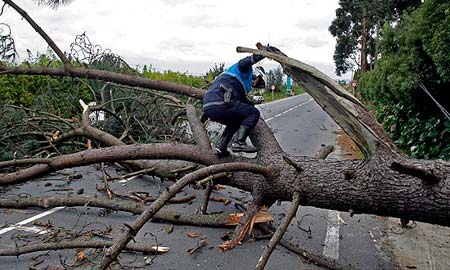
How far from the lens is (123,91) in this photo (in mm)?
7586

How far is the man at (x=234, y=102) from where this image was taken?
13.2ft

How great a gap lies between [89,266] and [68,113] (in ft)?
16.2

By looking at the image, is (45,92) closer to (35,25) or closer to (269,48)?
(35,25)

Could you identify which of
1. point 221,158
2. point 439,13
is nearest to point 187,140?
point 221,158

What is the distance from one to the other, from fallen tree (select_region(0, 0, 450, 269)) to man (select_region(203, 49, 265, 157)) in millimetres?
194

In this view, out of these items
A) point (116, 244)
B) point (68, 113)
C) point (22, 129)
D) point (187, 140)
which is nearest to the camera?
point (116, 244)

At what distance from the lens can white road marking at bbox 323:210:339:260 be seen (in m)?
4.05

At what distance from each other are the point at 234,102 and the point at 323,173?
3.69ft

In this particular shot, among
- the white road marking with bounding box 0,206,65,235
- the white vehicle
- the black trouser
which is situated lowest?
the white road marking with bounding box 0,206,65,235

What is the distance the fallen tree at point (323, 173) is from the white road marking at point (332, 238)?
2.59ft

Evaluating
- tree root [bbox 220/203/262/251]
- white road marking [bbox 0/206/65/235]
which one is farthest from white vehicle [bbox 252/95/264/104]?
white road marking [bbox 0/206/65/235]

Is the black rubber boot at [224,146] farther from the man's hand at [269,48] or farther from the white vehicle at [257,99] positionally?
the white vehicle at [257,99]

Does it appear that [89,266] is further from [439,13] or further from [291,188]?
[439,13]

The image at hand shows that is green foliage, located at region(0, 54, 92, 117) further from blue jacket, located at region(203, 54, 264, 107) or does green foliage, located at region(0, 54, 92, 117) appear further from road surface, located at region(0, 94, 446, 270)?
blue jacket, located at region(203, 54, 264, 107)
